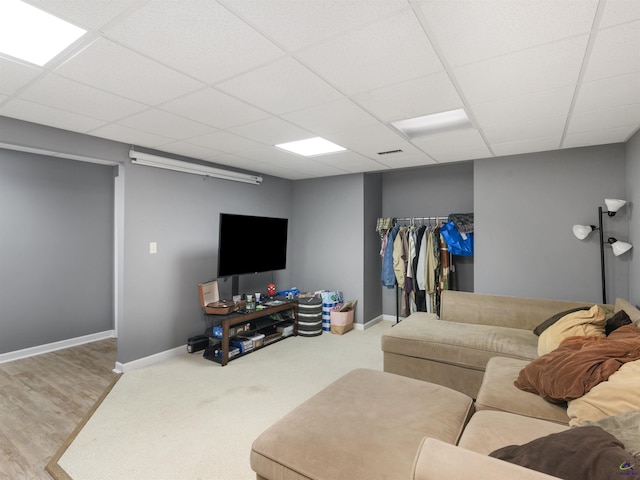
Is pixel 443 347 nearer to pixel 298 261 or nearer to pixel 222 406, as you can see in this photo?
pixel 222 406

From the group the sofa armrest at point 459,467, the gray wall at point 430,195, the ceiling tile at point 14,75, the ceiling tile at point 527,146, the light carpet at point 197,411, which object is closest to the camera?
the sofa armrest at point 459,467

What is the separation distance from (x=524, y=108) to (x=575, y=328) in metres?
1.60

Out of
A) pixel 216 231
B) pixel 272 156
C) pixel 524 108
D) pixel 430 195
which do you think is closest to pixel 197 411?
pixel 216 231

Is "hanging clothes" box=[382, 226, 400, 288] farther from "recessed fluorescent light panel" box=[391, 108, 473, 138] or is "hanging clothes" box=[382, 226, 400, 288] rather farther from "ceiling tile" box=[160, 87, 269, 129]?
"ceiling tile" box=[160, 87, 269, 129]

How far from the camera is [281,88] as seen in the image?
7.08 ft

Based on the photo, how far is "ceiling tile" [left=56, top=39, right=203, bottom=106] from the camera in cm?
175

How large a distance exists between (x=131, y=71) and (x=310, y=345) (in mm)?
3473

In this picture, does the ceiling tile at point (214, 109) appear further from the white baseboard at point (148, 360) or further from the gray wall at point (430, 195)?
the gray wall at point (430, 195)

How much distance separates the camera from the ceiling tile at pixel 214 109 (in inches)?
90.8

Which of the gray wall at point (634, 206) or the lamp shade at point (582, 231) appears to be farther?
the lamp shade at point (582, 231)

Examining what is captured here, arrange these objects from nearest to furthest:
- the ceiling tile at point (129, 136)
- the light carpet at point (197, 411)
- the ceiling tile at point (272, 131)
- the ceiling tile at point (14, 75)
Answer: the ceiling tile at point (14, 75)
the light carpet at point (197, 411)
the ceiling tile at point (272, 131)
the ceiling tile at point (129, 136)

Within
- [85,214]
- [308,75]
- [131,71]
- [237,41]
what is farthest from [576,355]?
[85,214]

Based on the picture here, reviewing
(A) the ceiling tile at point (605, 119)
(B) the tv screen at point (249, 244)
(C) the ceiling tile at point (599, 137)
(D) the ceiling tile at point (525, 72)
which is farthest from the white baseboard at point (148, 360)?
(C) the ceiling tile at point (599, 137)

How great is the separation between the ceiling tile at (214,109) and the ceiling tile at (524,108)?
167 cm
